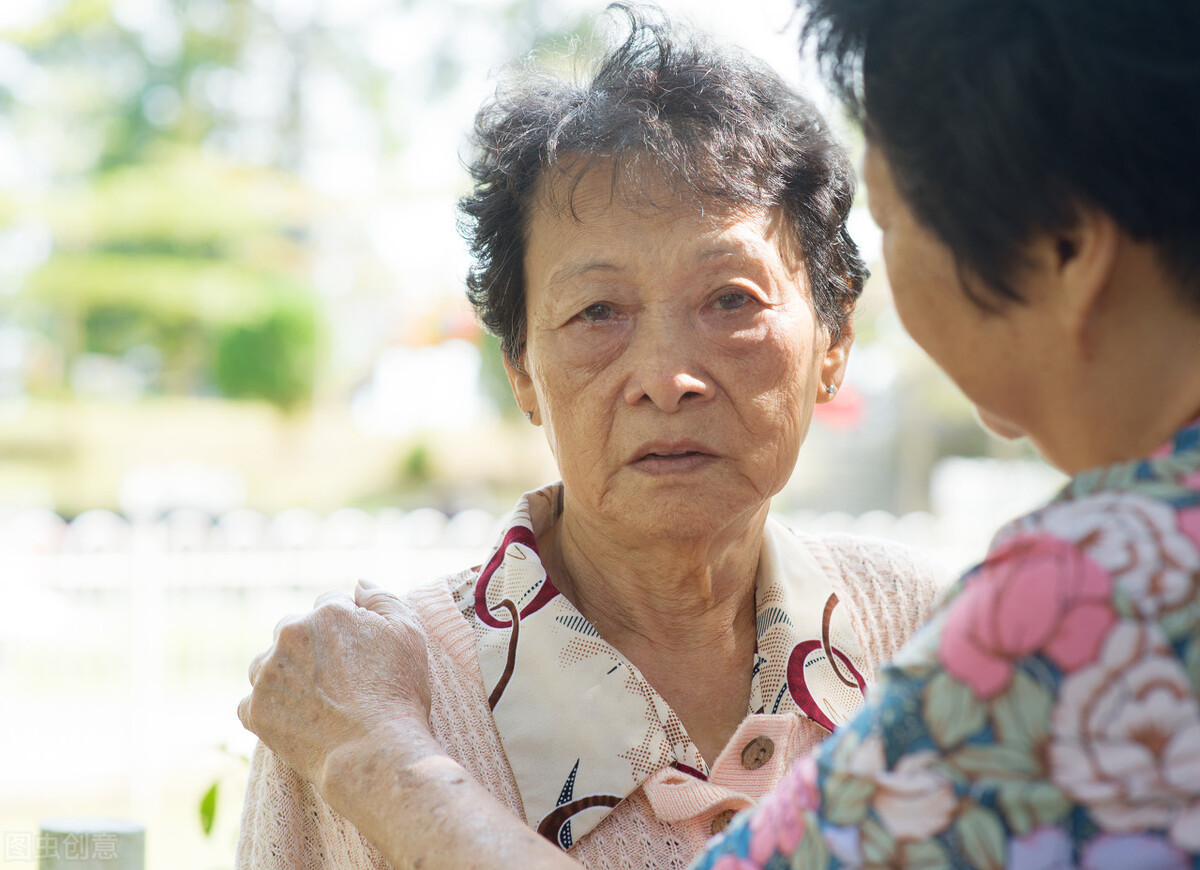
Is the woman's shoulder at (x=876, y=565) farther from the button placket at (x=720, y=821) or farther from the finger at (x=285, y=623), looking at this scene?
the finger at (x=285, y=623)

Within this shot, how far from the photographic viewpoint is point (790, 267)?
219cm

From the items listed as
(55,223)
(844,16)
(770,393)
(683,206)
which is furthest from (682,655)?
(55,223)

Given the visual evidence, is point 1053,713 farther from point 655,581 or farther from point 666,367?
point 655,581

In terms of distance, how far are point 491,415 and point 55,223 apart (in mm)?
9719

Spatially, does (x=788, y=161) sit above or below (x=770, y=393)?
above

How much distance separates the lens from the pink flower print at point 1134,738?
2.96 feet

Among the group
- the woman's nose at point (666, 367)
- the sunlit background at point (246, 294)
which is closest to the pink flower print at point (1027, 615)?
the woman's nose at point (666, 367)

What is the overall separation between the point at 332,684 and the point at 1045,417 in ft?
3.60

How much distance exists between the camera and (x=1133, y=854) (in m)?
0.92

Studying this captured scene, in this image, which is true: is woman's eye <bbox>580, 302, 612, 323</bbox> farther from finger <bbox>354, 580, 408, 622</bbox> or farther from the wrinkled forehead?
finger <bbox>354, 580, 408, 622</bbox>

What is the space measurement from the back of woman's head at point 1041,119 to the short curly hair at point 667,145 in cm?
96

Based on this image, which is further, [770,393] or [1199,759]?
[770,393]

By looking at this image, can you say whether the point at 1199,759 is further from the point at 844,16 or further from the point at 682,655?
the point at 682,655

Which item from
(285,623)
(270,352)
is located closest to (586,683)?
(285,623)
